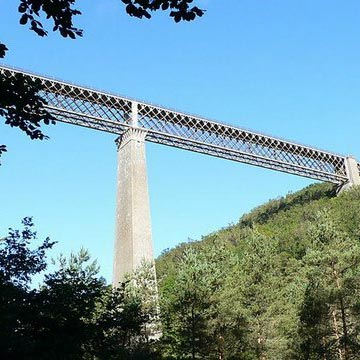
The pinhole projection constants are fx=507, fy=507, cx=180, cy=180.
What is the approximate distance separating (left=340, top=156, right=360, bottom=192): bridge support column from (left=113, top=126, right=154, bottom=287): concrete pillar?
28.6m

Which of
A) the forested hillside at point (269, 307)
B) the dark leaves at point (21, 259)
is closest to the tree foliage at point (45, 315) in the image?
the dark leaves at point (21, 259)

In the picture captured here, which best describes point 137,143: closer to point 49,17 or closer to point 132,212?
point 132,212

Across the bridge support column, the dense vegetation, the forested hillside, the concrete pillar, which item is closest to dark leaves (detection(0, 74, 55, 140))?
the dense vegetation

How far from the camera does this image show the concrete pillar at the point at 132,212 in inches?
1175

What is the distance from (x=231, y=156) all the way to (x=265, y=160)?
4475 mm

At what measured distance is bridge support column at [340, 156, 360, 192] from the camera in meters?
54.2

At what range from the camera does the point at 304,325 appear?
22938mm

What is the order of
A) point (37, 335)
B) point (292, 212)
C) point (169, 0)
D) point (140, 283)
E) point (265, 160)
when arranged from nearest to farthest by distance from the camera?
point (169, 0) < point (37, 335) < point (140, 283) < point (265, 160) < point (292, 212)

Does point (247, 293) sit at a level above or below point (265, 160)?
below

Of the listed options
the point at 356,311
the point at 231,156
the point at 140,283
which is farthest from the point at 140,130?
the point at 356,311

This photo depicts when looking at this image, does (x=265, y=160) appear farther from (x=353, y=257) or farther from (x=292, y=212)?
(x=353, y=257)

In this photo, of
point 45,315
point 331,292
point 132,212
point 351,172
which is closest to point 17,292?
point 45,315

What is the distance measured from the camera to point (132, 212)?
101ft

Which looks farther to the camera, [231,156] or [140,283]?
[231,156]
